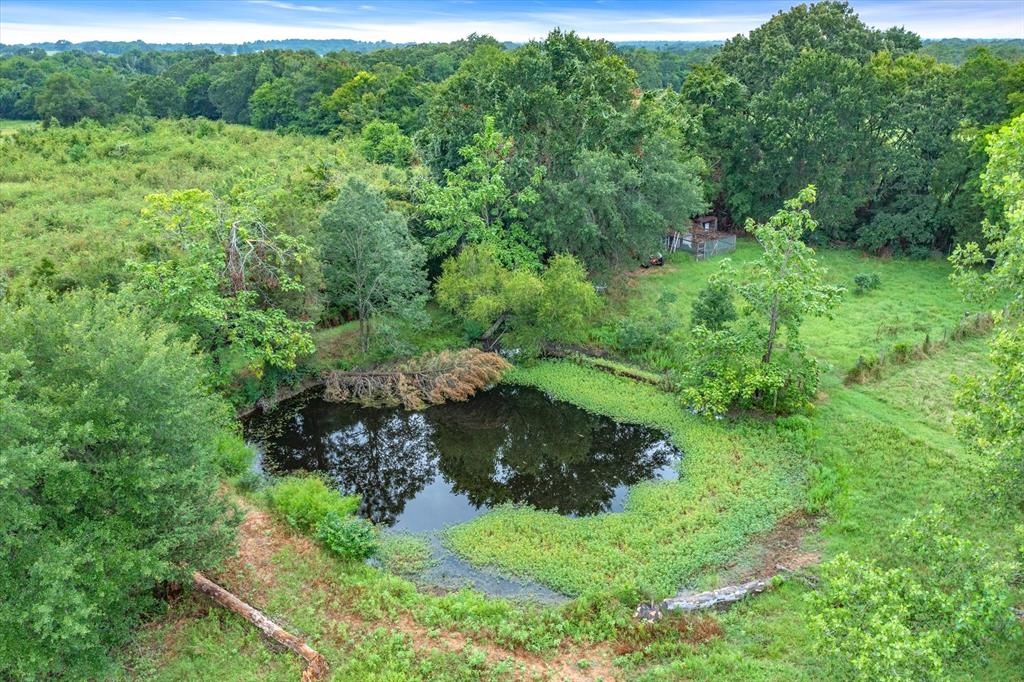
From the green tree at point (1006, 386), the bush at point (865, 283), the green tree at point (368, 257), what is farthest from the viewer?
the bush at point (865, 283)

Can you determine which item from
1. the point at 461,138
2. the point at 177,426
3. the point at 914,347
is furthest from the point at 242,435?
the point at 914,347

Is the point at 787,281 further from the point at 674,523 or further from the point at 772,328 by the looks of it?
the point at 674,523

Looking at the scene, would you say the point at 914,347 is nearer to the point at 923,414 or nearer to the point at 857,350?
the point at 857,350

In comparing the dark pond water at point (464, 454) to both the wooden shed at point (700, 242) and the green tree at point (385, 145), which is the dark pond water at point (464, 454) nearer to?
the green tree at point (385, 145)

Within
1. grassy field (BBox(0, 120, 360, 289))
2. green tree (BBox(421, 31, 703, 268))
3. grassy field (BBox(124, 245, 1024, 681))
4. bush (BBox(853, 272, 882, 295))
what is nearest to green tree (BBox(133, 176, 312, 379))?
grassy field (BBox(0, 120, 360, 289))

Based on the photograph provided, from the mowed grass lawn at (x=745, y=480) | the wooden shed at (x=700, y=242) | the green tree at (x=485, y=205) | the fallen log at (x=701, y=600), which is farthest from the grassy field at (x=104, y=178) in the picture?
the wooden shed at (x=700, y=242)

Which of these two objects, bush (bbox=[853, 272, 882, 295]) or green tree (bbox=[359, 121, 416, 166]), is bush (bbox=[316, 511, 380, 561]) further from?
bush (bbox=[853, 272, 882, 295])

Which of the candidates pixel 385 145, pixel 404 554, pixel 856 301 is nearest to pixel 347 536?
pixel 404 554
